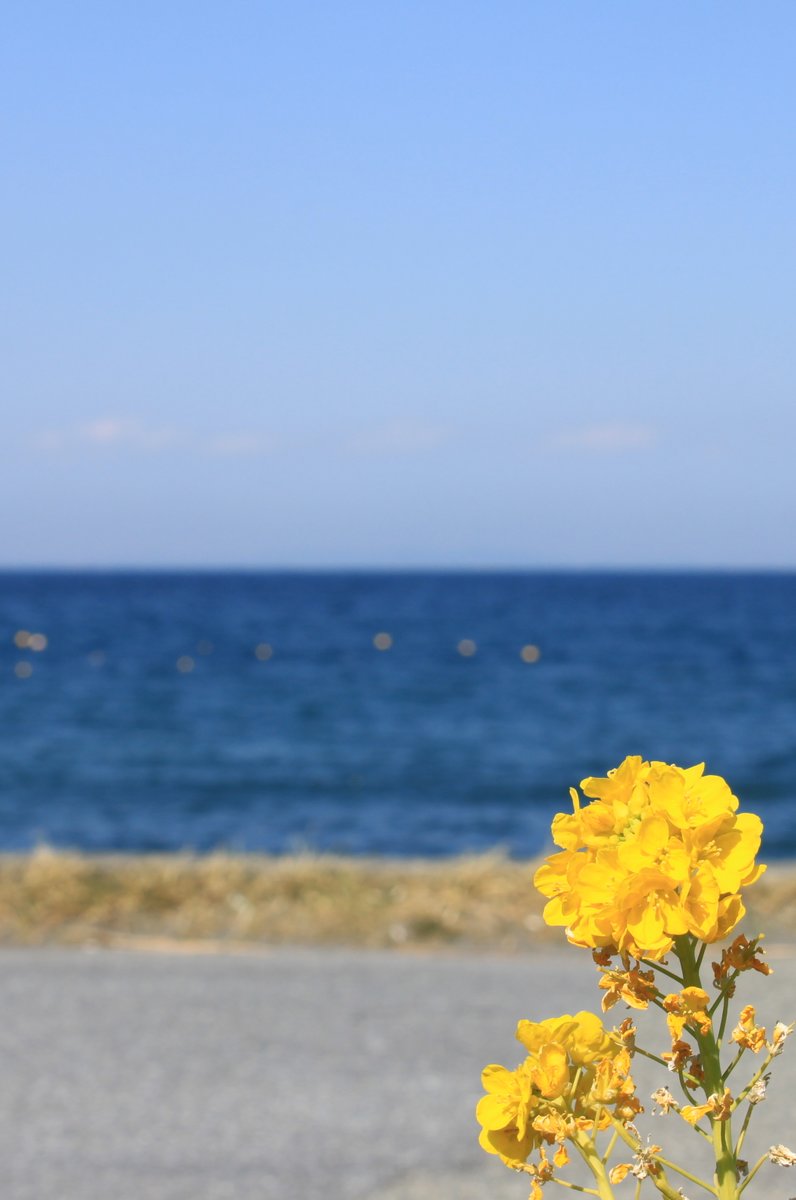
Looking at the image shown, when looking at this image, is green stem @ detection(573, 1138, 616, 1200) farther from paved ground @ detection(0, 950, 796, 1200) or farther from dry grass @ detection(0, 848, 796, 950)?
dry grass @ detection(0, 848, 796, 950)

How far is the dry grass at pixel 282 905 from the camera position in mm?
7113

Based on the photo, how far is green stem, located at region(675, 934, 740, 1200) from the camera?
2.74 feet

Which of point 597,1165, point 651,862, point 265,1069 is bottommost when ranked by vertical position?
point 265,1069

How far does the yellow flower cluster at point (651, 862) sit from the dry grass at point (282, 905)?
6.36 m

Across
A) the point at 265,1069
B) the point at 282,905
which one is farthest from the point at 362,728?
the point at 265,1069

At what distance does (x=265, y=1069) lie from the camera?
5332mm

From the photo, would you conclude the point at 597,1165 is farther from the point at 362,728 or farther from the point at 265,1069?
the point at 362,728

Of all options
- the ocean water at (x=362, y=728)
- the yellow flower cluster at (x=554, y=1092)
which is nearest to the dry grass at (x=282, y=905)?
the ocean water at (x=362, y=728)

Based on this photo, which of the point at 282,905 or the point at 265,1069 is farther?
the point at 282,905

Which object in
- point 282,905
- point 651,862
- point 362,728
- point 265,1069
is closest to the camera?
point 651,862

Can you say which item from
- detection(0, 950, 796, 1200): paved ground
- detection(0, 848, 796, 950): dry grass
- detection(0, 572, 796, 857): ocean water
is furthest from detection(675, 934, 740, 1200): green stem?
detection(0, 572, 796, 857): ocean water

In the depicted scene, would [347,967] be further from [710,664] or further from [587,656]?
[587,656]

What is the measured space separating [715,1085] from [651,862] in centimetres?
15

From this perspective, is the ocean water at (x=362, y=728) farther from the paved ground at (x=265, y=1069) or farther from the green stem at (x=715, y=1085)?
the green stem at (x=715, y=1085)
